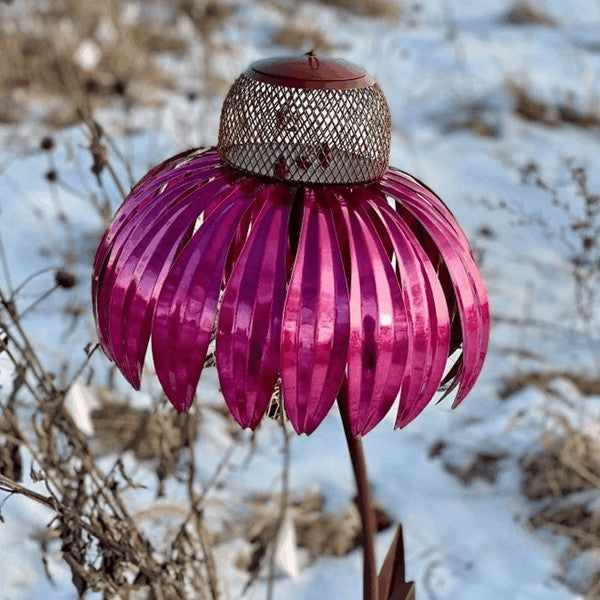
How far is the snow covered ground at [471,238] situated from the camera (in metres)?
1.83

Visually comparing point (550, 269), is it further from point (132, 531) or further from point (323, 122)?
point (323, 122)

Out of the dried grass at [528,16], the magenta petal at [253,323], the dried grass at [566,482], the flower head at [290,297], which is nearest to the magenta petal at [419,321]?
the flower head at [290,297]

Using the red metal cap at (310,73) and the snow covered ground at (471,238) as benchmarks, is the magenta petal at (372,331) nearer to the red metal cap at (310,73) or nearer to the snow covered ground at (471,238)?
the red metal cap at (310,73)

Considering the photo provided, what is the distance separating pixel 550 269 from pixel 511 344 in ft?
1.59

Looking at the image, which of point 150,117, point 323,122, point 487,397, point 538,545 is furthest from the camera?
point 150,117

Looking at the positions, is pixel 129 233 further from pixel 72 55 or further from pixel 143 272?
pixel 72 55

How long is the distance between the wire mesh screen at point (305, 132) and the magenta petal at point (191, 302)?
0.25ft

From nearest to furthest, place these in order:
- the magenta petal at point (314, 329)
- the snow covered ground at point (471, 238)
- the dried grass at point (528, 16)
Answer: the magenta petal at point (314, 329) < the snow covered ground at point (471, 238) < the dried grass at point (528, 16)

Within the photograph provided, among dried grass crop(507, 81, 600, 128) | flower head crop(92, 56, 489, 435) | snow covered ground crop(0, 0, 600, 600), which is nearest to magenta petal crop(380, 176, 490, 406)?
flower head crop(92, 56, 489, 435)

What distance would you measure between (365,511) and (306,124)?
1.48 ft

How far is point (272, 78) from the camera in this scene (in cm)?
85

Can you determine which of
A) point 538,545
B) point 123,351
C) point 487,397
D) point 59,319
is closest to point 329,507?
point 538,545

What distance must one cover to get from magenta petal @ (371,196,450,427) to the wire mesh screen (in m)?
0.07

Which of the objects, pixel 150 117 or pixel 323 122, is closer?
pixel 323 122
